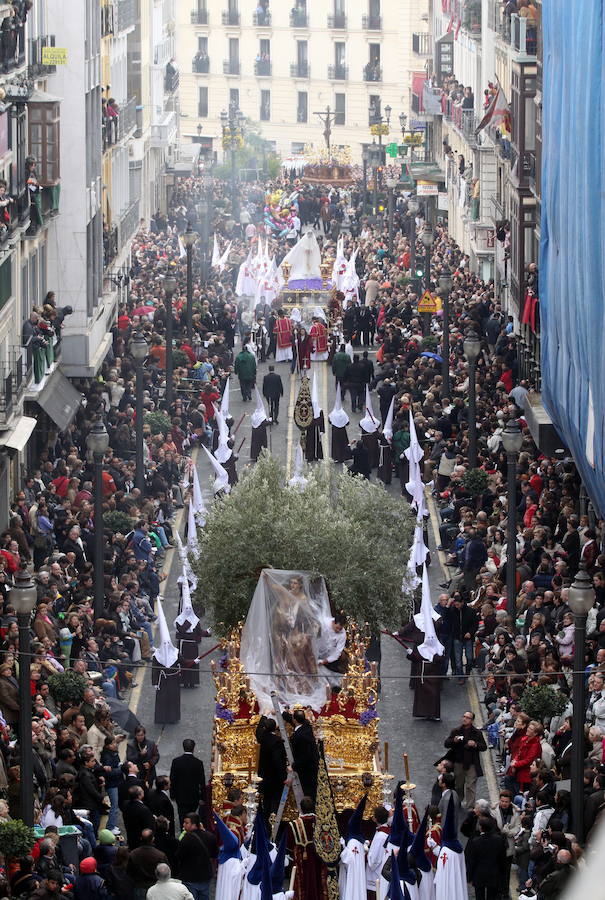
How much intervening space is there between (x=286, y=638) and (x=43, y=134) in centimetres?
1908

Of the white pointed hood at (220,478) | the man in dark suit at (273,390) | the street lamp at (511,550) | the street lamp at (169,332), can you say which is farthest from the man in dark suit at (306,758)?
the man in dark suit at (273,390)

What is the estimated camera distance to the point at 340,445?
42.6 m

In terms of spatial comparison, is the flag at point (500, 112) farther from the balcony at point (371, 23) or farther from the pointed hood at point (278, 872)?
the balcony at point (371, 23)

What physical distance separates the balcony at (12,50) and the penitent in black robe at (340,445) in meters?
8.76

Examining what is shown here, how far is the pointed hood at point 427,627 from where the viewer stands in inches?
1093

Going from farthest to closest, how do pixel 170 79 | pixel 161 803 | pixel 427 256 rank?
pixel 170 79, pixel 427 256, pixel 161 803

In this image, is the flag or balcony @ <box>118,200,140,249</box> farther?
balcony @ <box>118,200,140,249</box>

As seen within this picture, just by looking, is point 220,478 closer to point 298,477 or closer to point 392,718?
point 298,477

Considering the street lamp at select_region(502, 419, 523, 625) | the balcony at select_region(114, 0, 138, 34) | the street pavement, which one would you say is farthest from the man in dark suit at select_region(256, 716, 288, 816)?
the balcony at select_region(114, 0, 138, 34)

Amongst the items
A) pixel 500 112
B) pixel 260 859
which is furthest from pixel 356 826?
pixel 500 112

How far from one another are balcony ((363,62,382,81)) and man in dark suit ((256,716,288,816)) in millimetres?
101079

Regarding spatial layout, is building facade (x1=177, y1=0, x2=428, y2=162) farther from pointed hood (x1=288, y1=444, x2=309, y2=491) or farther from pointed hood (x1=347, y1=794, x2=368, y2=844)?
pointed hood (x1=347, y1=794, x2=368, y2=844)

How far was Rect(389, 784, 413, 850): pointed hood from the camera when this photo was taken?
67.0 ft

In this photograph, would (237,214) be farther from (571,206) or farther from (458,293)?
(571,206)
